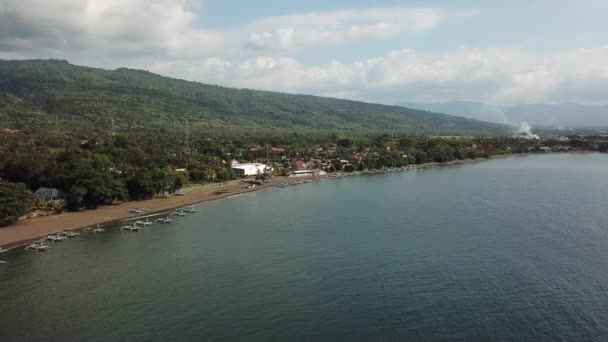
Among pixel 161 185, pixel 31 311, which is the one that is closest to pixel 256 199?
pixel 161 185

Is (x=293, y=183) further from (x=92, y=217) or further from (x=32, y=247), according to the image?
(x=32, y=247)

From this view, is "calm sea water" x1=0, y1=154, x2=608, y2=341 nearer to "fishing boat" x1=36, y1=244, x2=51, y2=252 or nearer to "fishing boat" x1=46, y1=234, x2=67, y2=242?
"fishing boat" x1=36, y1=244, x2=51, y2=252

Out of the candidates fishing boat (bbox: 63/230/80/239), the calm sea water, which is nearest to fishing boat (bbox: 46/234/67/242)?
fishing boat (bbox: 63/230/80/239)

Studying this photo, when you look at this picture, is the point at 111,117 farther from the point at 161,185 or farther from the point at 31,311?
the point at 31,311

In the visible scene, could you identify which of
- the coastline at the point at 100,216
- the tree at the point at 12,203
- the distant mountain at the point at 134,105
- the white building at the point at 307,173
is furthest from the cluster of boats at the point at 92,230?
the distant mountain at the point at 134,105

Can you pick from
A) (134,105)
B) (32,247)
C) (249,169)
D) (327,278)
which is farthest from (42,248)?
(134,105)
